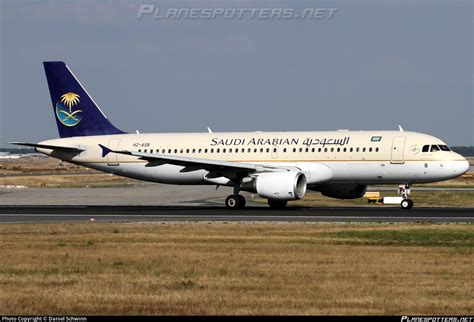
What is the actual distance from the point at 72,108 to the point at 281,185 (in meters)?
16.0

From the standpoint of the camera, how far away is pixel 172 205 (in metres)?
Answer: 54.7

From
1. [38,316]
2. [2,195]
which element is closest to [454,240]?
[38,316]

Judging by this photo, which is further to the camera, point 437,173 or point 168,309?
point 437,173

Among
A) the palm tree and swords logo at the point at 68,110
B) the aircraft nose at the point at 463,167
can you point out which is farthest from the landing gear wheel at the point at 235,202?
the palm tree and swords logo at the point at 68,110

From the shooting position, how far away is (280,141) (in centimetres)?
4934

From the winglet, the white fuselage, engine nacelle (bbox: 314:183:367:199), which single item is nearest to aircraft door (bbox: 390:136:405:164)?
the white fuselage

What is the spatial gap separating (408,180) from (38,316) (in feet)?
111

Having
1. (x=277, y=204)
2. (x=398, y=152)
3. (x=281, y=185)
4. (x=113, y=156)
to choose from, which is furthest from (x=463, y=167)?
(x=113, y=156)

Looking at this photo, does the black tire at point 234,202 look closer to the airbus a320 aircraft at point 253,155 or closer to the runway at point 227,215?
the airbus a320 aircraft at point 253,155

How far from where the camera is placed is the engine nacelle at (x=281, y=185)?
45188 mm

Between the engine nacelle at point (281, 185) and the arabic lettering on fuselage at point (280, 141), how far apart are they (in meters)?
2.73

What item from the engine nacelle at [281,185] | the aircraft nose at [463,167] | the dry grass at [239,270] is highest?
the aircraft nose at [463,167]

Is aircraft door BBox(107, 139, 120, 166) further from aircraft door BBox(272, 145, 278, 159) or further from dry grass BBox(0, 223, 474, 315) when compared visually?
dry grass BBox(0, 223, 474, 315)

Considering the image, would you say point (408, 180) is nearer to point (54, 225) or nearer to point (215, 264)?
point (54, 225)
